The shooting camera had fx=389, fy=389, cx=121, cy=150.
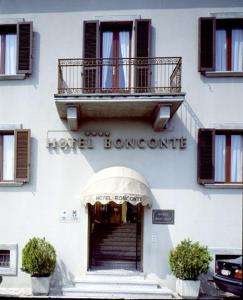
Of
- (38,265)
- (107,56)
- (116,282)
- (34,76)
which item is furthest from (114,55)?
(116,282)

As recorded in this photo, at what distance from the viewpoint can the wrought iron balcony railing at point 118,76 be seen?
12.4 m

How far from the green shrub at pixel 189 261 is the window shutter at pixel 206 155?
2120 millimetres

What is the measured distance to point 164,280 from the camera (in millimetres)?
12305

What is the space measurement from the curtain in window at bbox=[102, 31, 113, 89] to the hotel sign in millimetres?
1730

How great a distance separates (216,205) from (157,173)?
215 cm

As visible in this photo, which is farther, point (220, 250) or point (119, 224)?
point (119, 224)

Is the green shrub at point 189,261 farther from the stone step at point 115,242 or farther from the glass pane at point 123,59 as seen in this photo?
the glass pane at point 123,59

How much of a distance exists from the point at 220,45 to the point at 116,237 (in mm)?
7830

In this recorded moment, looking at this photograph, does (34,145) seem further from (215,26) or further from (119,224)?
(215,26)

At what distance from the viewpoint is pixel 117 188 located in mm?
11945

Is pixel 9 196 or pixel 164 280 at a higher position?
pixel 9 196

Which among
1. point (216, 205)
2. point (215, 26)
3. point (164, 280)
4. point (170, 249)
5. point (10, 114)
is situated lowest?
point (164, 280)

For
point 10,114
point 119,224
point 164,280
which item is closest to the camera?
Answer: point 164,280

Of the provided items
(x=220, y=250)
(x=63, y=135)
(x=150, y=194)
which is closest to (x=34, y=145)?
(x=63, y=135)
